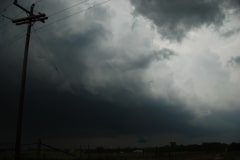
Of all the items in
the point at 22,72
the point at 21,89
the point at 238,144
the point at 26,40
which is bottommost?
the point at 238,144

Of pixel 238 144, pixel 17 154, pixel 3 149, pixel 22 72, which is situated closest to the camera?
pixel 17 154

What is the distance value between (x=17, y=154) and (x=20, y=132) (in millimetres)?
1525

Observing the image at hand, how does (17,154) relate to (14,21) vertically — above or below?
below

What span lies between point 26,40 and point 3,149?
11771 millimetres

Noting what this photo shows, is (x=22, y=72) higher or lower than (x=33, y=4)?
lower

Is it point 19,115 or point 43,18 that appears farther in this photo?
point 43,18

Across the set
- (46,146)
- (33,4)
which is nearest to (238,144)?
(46,146)

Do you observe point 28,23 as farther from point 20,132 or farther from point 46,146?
point 46,146

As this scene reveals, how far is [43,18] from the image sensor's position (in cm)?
2175

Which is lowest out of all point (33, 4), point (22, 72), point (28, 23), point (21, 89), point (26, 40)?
point (21, 89)

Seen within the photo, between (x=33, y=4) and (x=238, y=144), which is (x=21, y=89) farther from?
(x=238, y=144)

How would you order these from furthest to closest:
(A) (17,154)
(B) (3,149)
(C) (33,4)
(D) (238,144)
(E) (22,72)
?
(D) (238,144), (B) (3,149), (C) (33,4), (E) (22,72), (A) (17,154)

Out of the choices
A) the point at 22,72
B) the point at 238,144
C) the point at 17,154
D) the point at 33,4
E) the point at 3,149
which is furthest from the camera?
the point at 238,144

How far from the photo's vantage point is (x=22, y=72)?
823 inches
